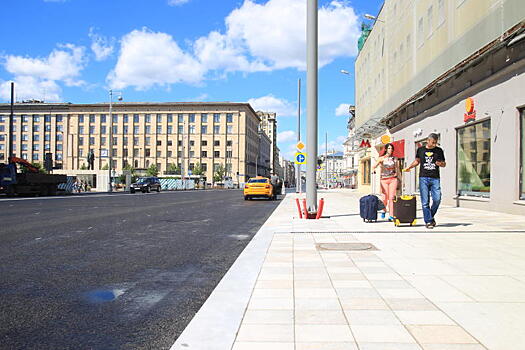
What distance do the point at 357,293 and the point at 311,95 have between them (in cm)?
822

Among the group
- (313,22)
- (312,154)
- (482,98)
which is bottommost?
(312,154)

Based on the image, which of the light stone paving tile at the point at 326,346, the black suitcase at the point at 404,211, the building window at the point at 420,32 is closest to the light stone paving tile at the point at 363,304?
the light stone paving tile at the point at 326,346

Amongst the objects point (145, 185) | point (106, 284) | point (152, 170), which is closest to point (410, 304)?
point (106, 284)

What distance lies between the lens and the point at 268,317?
10.9 feet

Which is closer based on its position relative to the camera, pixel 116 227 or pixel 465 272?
pixel 465 272

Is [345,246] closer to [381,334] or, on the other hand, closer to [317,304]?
[317,304]

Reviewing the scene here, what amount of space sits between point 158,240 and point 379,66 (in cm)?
2817

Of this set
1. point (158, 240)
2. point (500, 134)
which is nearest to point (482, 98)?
point (500, 134)

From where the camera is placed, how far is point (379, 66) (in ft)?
105

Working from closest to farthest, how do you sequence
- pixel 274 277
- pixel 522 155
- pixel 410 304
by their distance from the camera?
pixel 410 304
pixel 274 277
pixel 522 155

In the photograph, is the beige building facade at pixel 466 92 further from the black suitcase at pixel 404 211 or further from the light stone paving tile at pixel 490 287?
the light stone paving tile at pixel 490 287

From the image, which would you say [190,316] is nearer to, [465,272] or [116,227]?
[465,272]

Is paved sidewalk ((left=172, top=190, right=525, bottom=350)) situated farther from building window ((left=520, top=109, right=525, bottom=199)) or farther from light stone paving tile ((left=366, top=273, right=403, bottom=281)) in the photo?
building window ((left=520, top=109, right=525, bottom=199))

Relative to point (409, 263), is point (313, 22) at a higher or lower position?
higher
